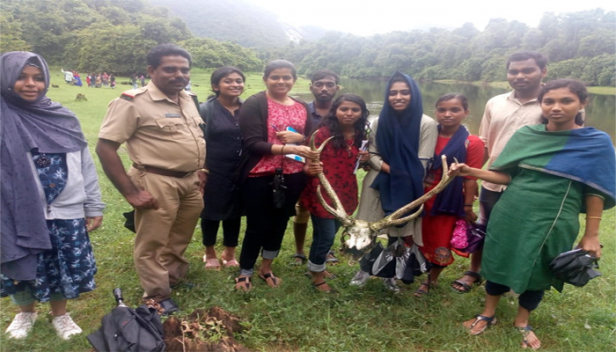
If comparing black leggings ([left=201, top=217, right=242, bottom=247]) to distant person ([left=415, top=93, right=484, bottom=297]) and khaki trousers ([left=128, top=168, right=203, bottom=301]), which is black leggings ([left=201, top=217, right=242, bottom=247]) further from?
distant person ([left=415, top=93, right=484, bottom=297])

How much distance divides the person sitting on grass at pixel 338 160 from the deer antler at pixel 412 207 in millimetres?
393

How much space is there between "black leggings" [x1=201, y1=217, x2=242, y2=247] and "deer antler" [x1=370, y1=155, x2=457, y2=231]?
5.07ft

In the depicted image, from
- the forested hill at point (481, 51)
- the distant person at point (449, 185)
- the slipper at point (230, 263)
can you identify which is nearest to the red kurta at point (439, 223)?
the distant person at point (449, 185)

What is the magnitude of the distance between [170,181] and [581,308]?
12.3 ft

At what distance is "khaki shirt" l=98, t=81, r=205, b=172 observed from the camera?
8.92ft

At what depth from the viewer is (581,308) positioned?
3559mm

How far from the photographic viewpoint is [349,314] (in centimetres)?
325

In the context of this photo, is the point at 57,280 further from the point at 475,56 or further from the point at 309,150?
the point at 475,56

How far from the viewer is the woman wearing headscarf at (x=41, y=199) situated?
2381 millimetres

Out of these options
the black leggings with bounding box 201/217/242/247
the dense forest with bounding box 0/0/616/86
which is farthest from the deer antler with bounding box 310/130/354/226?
the dense forest with bounding box 0/0/616/86

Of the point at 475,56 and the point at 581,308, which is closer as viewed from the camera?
the point at 581,308

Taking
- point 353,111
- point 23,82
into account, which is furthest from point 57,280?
point 353,111

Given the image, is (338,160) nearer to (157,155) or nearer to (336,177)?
(336,177)

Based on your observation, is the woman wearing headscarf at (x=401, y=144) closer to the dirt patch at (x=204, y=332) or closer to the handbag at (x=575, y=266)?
the handbag at (x=575, y=266)
